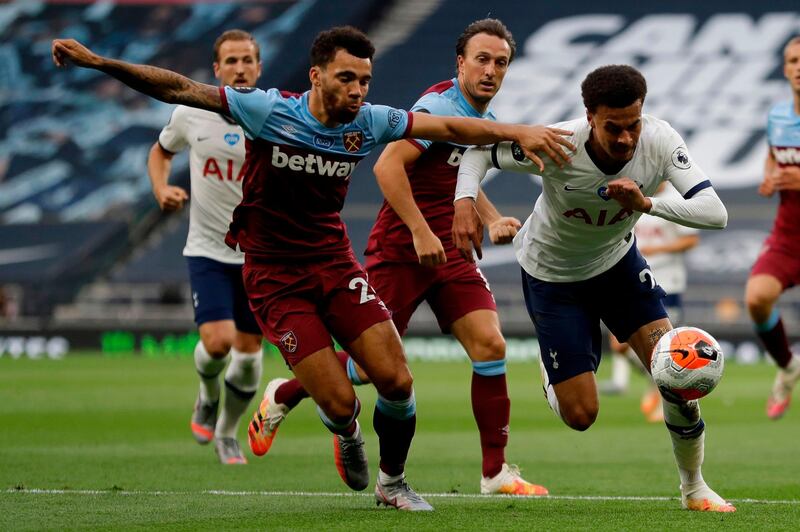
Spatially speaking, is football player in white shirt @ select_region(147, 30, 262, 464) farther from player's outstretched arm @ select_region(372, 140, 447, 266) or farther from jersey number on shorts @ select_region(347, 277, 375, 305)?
jersey number on shorts @ select_region(347, 277, 375, 305)

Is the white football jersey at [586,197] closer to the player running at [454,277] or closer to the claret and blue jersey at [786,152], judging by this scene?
the player running at [454,277]

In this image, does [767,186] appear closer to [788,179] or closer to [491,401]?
[788,179]

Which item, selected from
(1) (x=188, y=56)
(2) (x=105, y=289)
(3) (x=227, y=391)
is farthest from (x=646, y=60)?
(3) (x=227, y=391)

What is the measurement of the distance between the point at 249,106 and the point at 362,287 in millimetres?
1132

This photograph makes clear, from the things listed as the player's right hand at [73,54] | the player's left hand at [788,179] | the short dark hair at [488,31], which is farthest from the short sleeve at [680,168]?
the player's left hand at [788,179]

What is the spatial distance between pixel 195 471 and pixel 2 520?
9.32 ft

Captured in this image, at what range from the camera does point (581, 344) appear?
7.29 meters

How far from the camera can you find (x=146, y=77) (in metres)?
6.09

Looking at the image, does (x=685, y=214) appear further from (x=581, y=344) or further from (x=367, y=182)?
(x=367, y=182)

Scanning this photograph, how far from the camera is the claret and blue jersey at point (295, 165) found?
6.57 metres

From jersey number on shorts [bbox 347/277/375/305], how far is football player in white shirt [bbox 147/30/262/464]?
9.43ft

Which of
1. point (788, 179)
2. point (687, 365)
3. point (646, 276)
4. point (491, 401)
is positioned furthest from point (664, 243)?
point (687, 365)

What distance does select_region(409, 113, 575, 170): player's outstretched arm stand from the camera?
6430mm

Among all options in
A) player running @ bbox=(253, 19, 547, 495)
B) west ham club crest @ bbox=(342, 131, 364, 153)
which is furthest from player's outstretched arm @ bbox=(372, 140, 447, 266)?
west ham club crest @ bbox=(342, 131, 364, 153)
